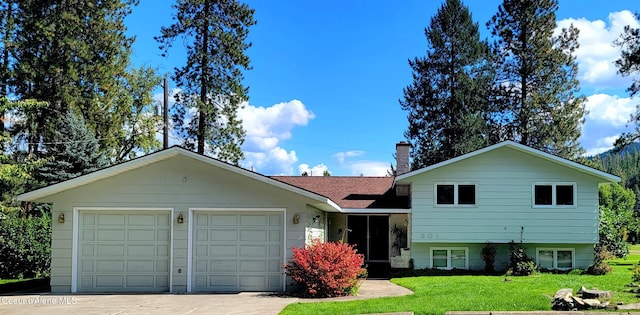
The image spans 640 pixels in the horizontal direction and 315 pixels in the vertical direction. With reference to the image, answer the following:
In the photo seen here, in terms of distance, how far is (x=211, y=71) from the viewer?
94.1 ft

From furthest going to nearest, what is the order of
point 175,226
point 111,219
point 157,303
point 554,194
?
1. point 554,194
2. point 111,219
3. point 175,226
4. point 157,303

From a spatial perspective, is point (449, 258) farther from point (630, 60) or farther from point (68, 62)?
point (68, 62)

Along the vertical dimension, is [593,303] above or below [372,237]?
below

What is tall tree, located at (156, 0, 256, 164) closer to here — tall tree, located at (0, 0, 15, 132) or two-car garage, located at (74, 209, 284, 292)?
tall tree, located at (0, 0, 15, 132)

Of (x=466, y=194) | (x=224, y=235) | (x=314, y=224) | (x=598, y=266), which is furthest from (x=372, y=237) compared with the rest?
(x=224, y=235)

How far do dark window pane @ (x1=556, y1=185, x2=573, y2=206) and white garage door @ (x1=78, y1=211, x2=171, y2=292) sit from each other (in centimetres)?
1236

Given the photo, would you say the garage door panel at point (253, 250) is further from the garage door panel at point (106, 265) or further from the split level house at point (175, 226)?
the garage door panel at point (106, 265)

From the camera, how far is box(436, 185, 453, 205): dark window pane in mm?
19906

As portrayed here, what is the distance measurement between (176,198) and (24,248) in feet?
22.5

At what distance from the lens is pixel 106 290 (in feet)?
51.0

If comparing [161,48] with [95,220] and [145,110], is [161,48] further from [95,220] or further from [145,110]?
[95,220]

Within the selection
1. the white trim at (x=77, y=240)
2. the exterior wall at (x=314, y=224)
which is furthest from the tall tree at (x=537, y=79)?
the white trim at (x=77, y=240)

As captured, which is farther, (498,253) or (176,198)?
(498,253)

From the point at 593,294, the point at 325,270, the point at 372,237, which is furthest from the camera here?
the point at 372,237
